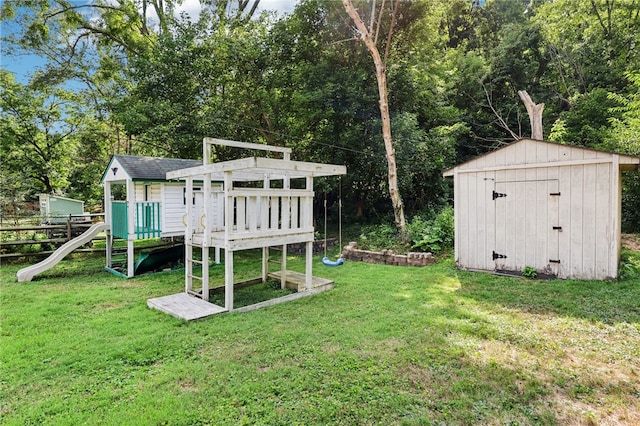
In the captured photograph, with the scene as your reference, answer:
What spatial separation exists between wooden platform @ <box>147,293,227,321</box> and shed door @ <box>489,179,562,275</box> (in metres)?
5.39

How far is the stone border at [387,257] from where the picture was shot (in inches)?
304

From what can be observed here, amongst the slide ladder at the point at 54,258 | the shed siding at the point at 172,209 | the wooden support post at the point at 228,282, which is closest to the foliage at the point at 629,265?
the wooden support post at the point at 228,282

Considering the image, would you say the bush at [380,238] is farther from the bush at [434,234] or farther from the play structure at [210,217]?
the play structure at [210,217]

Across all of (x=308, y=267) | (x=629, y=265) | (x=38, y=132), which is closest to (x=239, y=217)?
(x=308, y=267)

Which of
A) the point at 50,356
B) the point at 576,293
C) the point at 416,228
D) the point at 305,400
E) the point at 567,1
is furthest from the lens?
the point at 567,1

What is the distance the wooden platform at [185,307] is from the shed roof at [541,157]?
Result: 5.60m

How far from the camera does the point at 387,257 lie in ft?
26.9

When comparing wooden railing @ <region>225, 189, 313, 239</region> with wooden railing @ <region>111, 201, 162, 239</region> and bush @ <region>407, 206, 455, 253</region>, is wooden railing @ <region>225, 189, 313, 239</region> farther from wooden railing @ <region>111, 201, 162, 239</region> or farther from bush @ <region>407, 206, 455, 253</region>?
bush @ <region>407, 206, 455, 253</region>

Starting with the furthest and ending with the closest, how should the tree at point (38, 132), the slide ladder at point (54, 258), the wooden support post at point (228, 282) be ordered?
the tree at point (38, 132)
the slide ladder at point (54, 258)
the wooden support post at point (228, 282)

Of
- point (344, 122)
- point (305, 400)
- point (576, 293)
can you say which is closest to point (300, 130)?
point (344, 122)

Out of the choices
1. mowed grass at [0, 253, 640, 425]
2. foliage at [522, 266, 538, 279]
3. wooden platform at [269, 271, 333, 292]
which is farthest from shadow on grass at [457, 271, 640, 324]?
wooden platform at [269, 271, 333, 292]

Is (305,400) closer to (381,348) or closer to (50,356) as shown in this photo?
(381,348)

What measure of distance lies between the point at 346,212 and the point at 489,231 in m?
7.29

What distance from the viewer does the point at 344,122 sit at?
11469 millimetres
